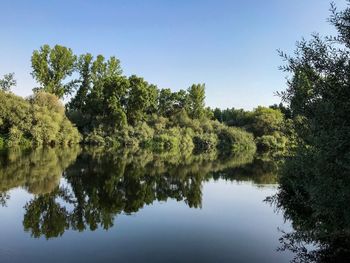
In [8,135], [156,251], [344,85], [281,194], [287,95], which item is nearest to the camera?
[344,85]

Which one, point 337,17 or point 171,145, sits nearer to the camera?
point 337,17

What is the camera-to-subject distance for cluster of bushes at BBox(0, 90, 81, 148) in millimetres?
52594

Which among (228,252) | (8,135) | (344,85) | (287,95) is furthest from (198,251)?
(8,135)

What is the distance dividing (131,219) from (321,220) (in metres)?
7.63

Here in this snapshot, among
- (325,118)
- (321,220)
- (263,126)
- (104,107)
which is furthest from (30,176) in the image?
(263,126)

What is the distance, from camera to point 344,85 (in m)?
7.13

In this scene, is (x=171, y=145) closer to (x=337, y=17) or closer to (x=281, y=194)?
(x=281, y=194)

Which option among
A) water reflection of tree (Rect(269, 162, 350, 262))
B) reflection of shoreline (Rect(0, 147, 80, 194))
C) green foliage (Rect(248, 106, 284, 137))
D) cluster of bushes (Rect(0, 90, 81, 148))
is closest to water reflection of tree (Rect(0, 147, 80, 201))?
reflection of shoreline (Rect(0, 147, 80, 194))

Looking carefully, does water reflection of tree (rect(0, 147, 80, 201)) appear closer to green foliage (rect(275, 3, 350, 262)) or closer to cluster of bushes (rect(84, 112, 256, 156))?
green foliage (rect(275, 3, 350, 262))

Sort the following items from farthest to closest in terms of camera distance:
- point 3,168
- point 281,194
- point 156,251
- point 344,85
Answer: point 3,168 → point 281,194 → point 156,251 → point 344,85

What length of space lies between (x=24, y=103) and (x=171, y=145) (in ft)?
95.1

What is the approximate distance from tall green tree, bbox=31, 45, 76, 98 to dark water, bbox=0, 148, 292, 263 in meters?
44.6

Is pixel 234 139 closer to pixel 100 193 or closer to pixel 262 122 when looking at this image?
pixel 262 122

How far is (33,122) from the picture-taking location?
55500 mm
